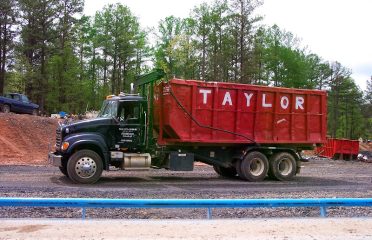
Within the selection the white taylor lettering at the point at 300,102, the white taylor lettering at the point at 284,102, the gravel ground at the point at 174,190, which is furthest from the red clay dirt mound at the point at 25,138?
the white taylor lettering at the point at 300,102

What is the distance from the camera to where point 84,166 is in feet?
44.5

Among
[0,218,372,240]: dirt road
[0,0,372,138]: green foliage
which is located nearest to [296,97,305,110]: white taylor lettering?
[0,218,372,240]: dirt road

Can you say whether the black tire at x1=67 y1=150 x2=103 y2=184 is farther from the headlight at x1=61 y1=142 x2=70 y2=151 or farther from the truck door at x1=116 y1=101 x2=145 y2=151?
the truck door at x1=116 y1=101 x2=145 y2=151

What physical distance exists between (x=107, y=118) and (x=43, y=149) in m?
13.9

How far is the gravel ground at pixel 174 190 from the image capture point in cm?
919

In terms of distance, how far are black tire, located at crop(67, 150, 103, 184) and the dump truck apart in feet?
0.09

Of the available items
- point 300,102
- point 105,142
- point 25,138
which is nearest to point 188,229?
point 105,142

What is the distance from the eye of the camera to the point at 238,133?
607 inches

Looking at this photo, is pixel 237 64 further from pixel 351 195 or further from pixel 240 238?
pixel 240 238

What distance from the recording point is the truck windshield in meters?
14.5

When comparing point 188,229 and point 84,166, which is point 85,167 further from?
point 188,229

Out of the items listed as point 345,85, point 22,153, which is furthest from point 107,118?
point 345,85

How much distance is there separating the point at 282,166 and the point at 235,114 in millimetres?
2634

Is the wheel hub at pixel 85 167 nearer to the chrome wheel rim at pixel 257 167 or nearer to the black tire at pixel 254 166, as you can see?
the black tire at pixel 254 166
